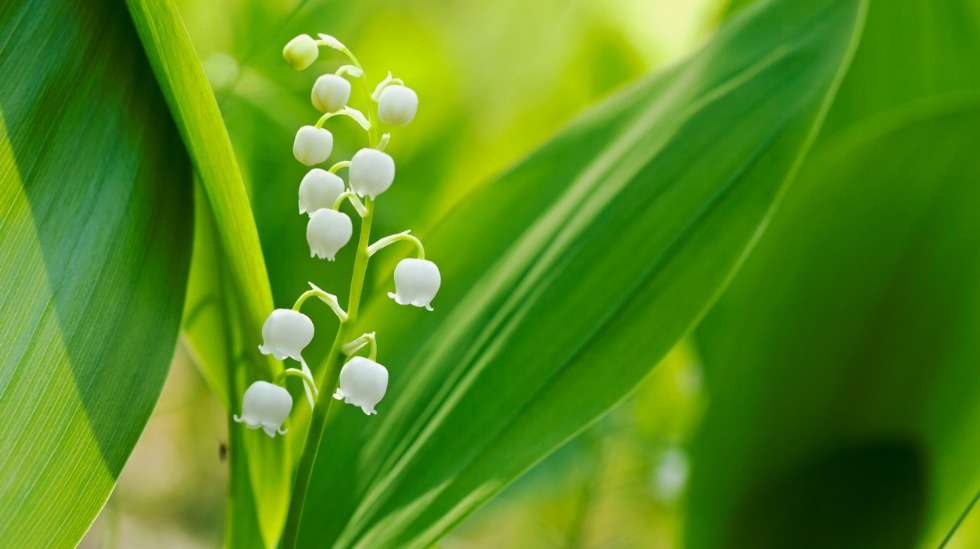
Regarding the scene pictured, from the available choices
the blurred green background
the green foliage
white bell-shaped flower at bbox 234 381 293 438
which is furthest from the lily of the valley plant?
the green foliage

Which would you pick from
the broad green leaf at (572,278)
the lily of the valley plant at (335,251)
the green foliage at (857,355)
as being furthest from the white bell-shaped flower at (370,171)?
the green foliage at (857,355)

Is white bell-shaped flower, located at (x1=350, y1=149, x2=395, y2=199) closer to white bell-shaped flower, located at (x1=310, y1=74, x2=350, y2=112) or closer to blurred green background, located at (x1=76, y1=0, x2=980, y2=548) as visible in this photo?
white bell-shaped flower, located at (x1=310, y1=74, x2=350, y2=112)

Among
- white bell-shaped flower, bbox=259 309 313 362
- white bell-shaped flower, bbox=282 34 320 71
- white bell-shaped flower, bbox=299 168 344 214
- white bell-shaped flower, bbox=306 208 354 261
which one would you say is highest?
white bell-shaped flower, bbox=282 34 320 71

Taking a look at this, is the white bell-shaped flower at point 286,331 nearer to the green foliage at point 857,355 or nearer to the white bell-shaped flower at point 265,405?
the white bell-shaped flower at point 265,405

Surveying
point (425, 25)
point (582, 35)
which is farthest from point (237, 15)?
point (582, 35)

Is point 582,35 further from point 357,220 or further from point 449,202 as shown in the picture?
point 357,220

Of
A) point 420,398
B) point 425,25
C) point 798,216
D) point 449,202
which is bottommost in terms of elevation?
point 420,398

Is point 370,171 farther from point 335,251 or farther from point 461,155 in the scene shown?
point 461,155
